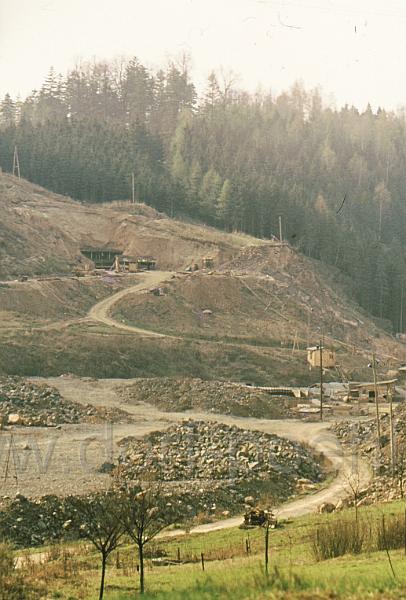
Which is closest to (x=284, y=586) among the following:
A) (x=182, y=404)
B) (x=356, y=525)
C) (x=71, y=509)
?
(x=356, y=525)

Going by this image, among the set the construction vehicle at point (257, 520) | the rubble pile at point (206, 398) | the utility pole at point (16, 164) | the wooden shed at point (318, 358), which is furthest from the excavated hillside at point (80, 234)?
the construction vehicle at point (257, 520)

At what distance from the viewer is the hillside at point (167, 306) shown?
149 ft

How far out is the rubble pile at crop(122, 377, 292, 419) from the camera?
121 ft

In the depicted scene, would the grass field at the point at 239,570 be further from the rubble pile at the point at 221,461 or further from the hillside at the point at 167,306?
the hillside at the point at 167,306

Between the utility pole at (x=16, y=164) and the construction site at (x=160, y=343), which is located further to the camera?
the utility pole at (x=16, y=164)

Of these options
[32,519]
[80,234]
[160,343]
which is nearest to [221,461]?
[32,519]

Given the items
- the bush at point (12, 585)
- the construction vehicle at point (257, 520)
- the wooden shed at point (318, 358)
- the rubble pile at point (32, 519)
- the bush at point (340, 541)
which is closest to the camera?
the bush at point (12, 585)

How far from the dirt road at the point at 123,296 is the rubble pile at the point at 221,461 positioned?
1901 cm

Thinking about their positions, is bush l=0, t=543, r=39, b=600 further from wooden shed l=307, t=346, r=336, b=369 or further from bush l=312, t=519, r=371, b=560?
wooden shed l=307, t=346, r=336, b=369

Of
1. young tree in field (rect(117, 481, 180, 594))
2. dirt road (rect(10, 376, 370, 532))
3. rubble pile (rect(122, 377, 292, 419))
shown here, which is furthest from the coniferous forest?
young tree in field (rect(117, 481, 180, 594))

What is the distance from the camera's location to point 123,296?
175 feet

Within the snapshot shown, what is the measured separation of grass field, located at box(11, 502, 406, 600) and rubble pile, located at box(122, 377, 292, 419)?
16.1 meters

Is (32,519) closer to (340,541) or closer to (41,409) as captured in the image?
(340,541)

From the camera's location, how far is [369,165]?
333 feet
